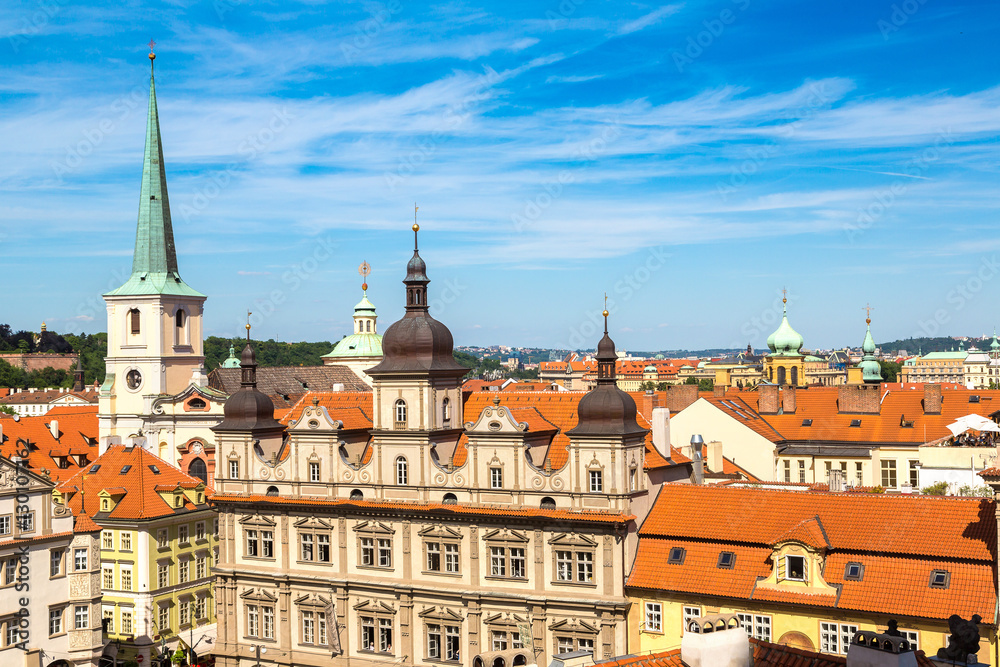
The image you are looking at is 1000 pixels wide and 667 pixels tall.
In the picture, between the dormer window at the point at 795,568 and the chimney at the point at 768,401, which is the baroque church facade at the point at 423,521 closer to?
the dormer window at the point at 795,568

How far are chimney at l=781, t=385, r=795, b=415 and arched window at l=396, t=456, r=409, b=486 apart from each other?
44.3 metres

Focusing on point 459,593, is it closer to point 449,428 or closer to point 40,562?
point 449,428

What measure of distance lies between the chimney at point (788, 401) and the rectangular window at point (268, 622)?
47569 mm

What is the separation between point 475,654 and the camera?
54.5 m

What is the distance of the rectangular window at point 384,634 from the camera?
57156 mm

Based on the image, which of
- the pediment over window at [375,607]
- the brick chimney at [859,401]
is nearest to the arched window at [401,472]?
the pediment over window at [375,607]

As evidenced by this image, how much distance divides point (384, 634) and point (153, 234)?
203 ft

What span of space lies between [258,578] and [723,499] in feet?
79.6

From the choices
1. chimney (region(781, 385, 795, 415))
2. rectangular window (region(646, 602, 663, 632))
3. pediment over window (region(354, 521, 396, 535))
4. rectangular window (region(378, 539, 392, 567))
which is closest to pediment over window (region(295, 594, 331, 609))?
rectangular window (region(378, 539, 392, 567))

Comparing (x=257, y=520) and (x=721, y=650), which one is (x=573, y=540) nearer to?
(x=257, y=520)

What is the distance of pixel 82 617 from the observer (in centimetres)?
6147

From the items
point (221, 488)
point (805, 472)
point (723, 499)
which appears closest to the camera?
point (723, 499)

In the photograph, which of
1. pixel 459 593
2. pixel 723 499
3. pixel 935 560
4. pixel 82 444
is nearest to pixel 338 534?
pixel 459 593

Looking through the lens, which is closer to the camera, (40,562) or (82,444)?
(40,562)
